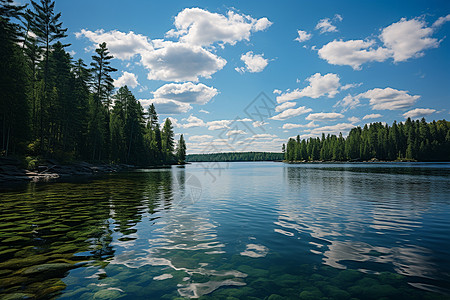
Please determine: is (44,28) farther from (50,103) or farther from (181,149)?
(181,149)

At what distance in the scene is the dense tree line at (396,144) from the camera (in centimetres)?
13775

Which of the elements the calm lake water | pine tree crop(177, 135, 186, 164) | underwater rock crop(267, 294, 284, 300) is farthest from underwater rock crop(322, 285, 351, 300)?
pine tree crop(177, 135, 186, 164)

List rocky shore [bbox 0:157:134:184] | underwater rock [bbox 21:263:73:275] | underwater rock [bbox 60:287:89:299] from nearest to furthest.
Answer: underwater rock [bbox 60:287:89:299]
underwater rock [bbox 21:263:73:275]
rocky shore [bbox 0:157:134:184]

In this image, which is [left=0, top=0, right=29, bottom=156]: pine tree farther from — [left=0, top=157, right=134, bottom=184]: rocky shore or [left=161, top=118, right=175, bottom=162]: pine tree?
[left=161, top=118, right=175, bottom=162]: pine tree

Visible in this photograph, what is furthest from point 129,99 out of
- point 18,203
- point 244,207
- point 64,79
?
point 244,207

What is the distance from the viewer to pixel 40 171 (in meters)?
36.6

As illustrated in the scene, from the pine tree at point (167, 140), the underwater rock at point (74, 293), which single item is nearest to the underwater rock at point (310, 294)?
the underwater rock at point (74, 293)

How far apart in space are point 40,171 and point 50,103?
49.7 feet

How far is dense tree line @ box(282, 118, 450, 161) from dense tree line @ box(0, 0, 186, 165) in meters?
144

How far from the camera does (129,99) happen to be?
8175 centimetres

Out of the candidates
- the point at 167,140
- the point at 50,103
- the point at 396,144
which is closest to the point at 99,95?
the point at 50,103

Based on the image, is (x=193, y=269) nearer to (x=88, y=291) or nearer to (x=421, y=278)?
(x=88, y=291)

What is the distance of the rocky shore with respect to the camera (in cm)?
3040

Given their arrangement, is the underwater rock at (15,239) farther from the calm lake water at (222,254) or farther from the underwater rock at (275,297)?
the underwater rock at (275,297)
